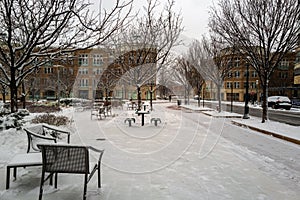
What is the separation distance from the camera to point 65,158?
13.1 feet

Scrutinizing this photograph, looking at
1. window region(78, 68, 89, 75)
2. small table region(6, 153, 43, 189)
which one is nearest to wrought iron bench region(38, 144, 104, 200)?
small table region(6, 153, 43, 189)

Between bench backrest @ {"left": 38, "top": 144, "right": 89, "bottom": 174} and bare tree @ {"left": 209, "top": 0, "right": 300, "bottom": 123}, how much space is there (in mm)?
12581

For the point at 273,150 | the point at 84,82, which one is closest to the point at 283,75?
the point at 84,82

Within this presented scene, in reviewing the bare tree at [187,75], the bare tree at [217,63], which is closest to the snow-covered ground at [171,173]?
the bare tree at [217,63]

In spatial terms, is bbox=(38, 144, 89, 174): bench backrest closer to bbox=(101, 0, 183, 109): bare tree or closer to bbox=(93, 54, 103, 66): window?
bbox=(101, 0, 183, 109): bare tree

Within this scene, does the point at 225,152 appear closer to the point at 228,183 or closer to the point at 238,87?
the point at 228,183

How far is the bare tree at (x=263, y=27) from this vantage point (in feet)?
43.6

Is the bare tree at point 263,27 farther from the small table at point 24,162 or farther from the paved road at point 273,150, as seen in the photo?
the small table at point 24,162

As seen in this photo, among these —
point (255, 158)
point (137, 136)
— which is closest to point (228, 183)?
point (255, 158)

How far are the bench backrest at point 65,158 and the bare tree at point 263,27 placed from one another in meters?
12.6

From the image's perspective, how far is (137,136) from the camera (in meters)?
9.91

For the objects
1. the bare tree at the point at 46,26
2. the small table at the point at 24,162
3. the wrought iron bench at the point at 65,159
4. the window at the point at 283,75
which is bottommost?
the small table at the point at 24,162

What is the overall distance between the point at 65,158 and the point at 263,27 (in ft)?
42.5

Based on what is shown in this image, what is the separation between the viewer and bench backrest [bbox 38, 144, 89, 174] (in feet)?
12.8
